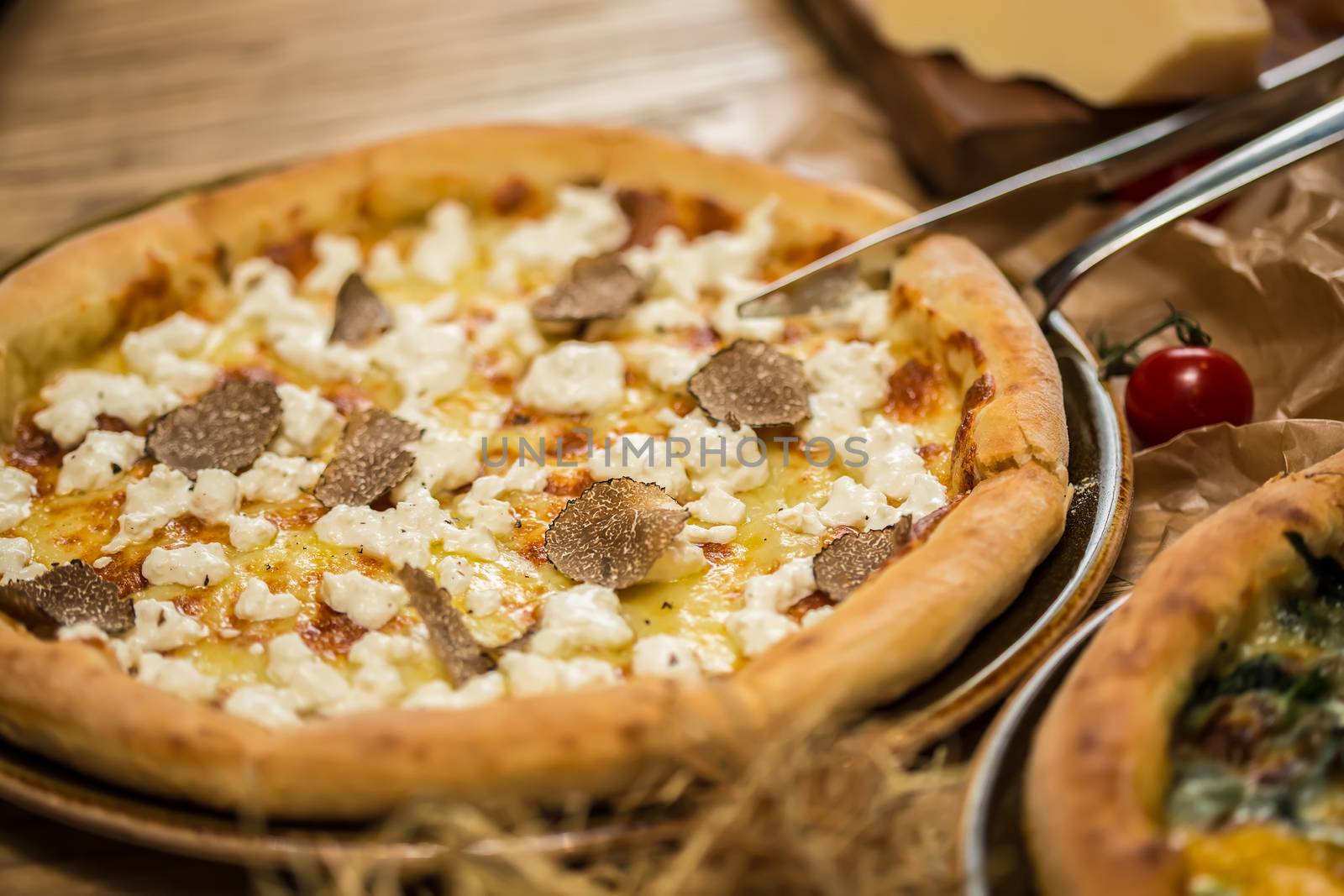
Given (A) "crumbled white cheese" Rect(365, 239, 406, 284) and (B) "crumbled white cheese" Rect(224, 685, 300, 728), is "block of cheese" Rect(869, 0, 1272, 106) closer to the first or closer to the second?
(A) "crumbled white cheese" Rect(365, 239, 406, 284)

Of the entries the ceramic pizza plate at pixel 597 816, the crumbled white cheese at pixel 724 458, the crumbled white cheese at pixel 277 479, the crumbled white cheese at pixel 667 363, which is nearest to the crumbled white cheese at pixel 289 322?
the crumbled white cheese at pixel 277 479

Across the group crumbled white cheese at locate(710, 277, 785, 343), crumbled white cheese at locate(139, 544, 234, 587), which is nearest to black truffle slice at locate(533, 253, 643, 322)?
crumbled white cheese at locate(710, 277, 785, 343)

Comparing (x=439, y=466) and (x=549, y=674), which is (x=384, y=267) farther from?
(x=549, y=674)

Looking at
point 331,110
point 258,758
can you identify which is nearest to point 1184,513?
point 258,758

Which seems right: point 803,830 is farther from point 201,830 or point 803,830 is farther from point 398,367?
point 398,367

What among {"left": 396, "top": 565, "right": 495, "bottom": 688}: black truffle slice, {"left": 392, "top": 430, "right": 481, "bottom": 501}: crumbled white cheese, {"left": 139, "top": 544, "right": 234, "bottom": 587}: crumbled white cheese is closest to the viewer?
{"left": 396, "top": 565, "right": 495, "bottom": 688}: black truffle slice

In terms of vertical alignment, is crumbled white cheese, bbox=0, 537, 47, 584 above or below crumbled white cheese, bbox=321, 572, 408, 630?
above

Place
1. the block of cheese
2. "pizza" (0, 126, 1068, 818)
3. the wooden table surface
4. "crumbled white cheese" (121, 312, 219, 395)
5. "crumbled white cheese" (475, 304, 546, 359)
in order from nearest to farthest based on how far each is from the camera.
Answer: "pizza" (0, 126, 1068, 818) < "crumbled white cheese" (121, 312, 219, 395) < "crumbled white cheese" (475, 304, 546, 359) < the block of cheese < the wooden table surface
